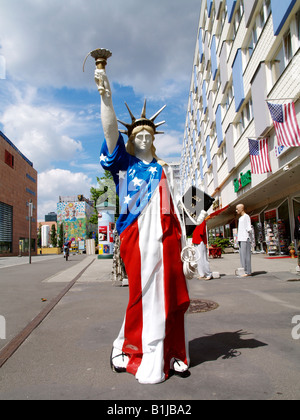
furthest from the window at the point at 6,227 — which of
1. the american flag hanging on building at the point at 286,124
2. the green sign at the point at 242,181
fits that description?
the american flag hanging on building at the point at 286,124

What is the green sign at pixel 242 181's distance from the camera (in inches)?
720

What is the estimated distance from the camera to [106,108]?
9.37 feet

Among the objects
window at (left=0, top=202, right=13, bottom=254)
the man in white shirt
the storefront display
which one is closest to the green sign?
the storefront display

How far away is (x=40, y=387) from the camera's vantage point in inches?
99.0

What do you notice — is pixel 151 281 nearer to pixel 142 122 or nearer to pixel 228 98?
pixel 142 122

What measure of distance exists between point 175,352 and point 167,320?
0.30 meters

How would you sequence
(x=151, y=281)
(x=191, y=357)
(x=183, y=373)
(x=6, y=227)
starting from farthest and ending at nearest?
1. (x=6, y=227)
2. (x=191, y=357)
3. (x=151, y=281)
4. (x=183, y=373)

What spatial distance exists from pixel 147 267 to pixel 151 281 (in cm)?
12

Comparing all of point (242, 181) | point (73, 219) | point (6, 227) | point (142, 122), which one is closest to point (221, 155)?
point (242, 181)

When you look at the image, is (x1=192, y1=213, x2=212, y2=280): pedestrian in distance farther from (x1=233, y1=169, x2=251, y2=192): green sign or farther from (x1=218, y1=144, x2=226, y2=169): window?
(x1=218, y1=144, x2=226, y2=169): window

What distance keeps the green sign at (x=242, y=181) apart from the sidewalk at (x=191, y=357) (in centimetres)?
1325

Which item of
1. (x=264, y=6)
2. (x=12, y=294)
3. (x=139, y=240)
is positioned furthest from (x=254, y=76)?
(x=139, y=240)

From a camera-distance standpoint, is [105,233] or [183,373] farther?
[105,233]
